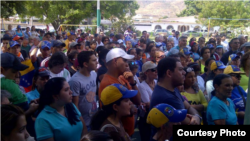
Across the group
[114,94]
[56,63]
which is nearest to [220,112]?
[114,94]

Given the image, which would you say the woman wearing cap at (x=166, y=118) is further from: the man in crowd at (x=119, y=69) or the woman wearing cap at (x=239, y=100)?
the woman wearing cap at (x=239, y=100)

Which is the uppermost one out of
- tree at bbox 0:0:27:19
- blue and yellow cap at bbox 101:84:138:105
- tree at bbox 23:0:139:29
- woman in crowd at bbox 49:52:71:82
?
tree at bbox 23:0:139:29

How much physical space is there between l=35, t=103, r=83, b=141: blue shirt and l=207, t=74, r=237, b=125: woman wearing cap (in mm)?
1805

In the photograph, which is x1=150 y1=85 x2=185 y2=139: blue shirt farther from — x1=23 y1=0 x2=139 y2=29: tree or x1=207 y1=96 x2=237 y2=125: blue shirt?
x1=23 y1=0 x2=139 y2=29: tree

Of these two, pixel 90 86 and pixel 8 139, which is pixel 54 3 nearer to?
pixel 90 86

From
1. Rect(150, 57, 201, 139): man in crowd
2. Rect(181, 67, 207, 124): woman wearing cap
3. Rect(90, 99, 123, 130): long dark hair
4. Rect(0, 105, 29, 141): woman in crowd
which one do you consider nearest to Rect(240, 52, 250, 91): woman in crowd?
Rect(181, 67, 207, 124): woman wearing cap

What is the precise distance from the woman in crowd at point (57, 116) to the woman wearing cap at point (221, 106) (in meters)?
1.74

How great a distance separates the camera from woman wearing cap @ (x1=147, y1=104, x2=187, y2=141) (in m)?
2.59

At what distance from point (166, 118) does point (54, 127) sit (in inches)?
47.0

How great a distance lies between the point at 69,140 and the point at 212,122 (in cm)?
192

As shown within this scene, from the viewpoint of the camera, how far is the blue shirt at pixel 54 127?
2717 mm

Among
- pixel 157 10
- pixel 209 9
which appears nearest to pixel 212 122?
pixel 209 9

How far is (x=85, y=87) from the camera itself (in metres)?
3.97

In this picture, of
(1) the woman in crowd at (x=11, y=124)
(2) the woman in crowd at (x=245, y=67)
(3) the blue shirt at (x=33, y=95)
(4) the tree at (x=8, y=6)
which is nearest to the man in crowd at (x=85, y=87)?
(3) the blue shirt at (x=33, y=95)
